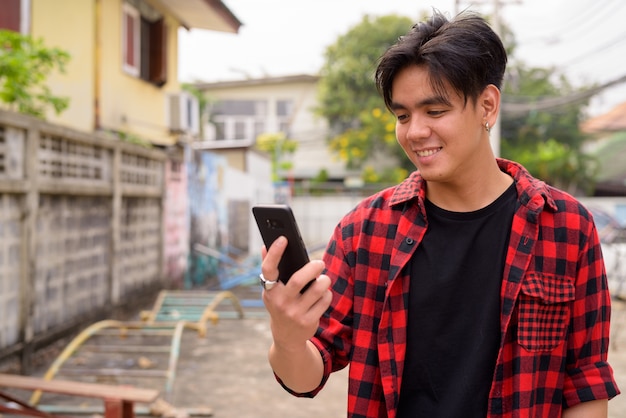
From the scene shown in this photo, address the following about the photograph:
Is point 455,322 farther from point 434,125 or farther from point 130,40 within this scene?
point 130,40

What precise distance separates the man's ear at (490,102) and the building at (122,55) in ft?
20.7

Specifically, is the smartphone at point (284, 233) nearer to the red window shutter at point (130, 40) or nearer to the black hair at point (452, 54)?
the black hair at point (452, 54)

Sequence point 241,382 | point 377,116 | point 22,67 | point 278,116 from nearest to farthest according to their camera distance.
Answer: point 22,67 < point 241,382 < point 377,116 < point 278,116

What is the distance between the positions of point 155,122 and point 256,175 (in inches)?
347

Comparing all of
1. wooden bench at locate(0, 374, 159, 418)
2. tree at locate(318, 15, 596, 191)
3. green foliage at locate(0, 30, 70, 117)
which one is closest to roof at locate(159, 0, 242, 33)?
green foliage at locate(0, 30, 70, 117)

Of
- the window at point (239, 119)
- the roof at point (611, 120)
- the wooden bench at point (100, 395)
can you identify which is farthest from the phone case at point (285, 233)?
the roof at point (611, 120)

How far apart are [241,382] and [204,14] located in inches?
301

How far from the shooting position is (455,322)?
1.62 metres

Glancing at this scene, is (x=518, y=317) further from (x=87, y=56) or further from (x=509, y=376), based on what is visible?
(x=87, y=56)

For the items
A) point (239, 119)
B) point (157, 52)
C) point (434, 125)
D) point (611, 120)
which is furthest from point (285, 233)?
point (611, 120)

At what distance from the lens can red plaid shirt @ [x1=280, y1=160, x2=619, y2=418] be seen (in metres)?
1.58

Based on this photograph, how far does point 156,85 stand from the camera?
36.8 ft

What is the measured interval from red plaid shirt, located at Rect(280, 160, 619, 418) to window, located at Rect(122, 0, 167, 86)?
9125 mm

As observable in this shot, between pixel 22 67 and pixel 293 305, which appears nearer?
pixel 293 305
